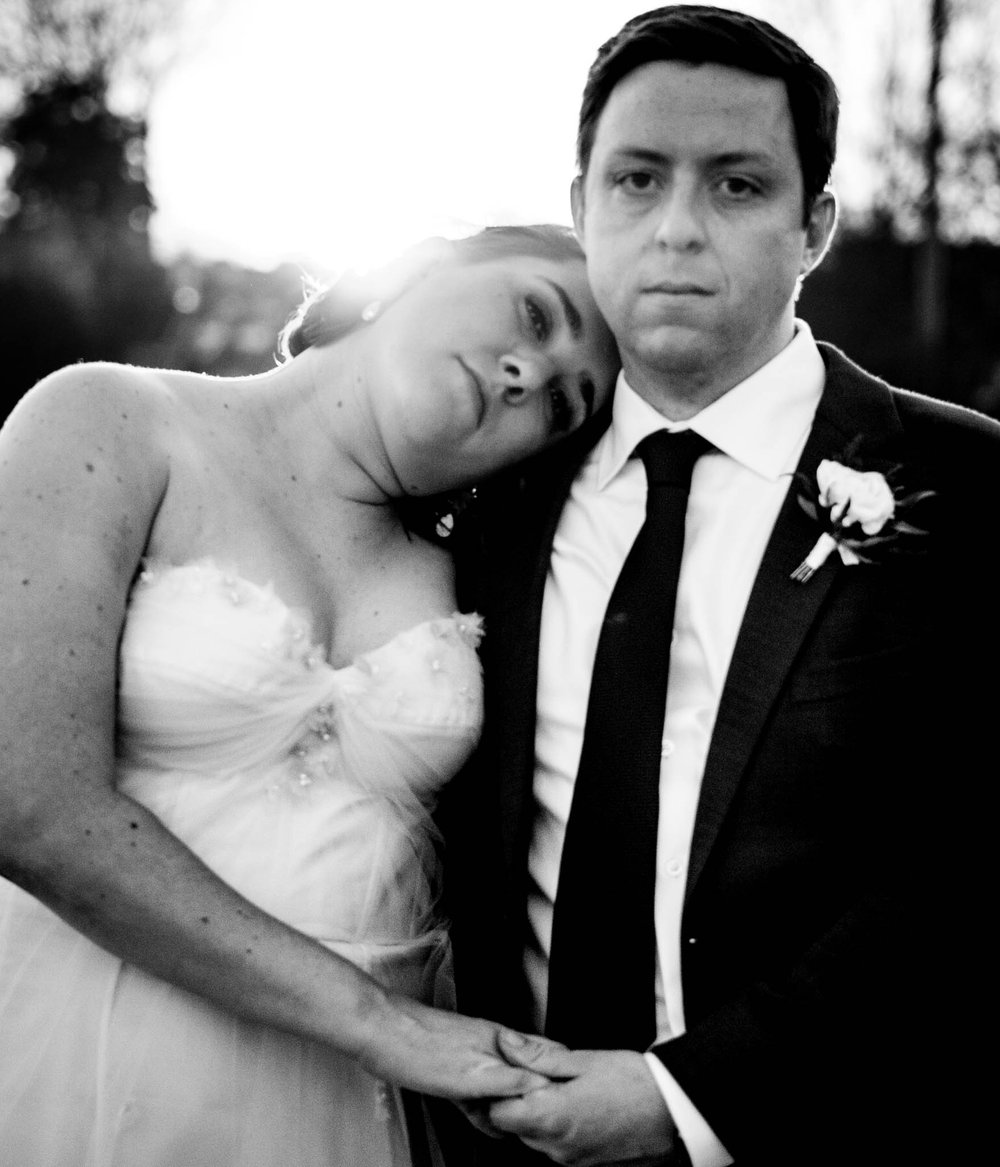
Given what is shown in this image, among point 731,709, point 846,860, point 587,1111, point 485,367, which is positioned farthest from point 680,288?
point 587,1111

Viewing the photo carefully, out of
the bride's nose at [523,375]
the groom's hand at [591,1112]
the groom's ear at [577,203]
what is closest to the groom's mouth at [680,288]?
the bride's nose at [523,375]

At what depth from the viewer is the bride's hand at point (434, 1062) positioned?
7.20ft

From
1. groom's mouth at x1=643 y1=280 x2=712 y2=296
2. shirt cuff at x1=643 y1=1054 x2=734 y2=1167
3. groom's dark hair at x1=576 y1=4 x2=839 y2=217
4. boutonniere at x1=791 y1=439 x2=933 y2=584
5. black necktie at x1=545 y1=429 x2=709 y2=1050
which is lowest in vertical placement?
shirt cuff at x1=643 y1=1054 x2=734 y2=1167

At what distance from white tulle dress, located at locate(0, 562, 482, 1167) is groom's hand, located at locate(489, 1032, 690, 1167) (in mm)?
351

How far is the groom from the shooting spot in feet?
7.34

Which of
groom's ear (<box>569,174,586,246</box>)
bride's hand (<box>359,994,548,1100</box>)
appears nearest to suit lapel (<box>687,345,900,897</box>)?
bride's hand (<box>359,994,548,1100</box>)

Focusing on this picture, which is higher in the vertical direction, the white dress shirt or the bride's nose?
the bride's nose

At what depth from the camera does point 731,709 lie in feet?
7.58

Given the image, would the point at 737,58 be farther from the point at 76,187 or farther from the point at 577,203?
the point at 76,187

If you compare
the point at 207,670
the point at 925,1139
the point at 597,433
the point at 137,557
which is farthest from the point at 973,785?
the point at 137,557

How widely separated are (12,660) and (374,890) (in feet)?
2.69

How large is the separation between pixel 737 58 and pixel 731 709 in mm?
1287

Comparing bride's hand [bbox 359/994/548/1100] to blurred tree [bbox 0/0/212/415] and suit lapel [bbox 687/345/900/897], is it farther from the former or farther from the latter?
blurred tree [bbox 0/0/212/415]

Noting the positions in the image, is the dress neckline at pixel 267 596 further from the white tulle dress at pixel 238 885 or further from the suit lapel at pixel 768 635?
the suit lapel at pixel 768 635
